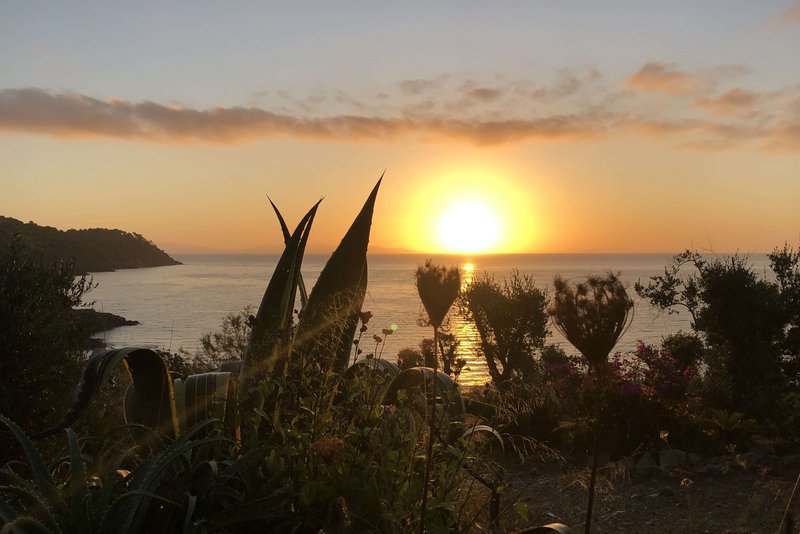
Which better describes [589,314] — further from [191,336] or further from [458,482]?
[191,336]

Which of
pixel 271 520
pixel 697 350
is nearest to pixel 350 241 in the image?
pixel 271 520

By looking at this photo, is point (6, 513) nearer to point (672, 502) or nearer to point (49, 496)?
point (49, 496)

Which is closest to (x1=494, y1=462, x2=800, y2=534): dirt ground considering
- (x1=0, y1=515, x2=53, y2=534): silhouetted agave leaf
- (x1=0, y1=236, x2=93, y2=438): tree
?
(x1=0, y1=515, x2=53, y2=534): silhouetted agave leaf

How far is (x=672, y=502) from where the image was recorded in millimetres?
7430

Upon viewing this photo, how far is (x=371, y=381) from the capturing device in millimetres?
3488

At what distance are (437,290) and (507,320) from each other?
18.5 meters

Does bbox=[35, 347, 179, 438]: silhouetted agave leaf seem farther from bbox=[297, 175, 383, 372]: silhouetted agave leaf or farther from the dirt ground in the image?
the dirt ground

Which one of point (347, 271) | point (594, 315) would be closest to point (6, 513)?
point (594, 315)

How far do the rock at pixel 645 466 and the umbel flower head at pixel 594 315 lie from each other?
6.16 metres

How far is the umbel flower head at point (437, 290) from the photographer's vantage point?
2775 mm

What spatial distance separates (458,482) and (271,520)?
39.3 inches

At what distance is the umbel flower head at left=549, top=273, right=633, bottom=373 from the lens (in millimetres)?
2945

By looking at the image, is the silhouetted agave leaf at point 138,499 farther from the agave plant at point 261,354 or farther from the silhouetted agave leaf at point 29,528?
the agave plant at point 261,354

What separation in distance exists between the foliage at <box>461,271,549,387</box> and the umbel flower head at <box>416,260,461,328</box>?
1810 cm
